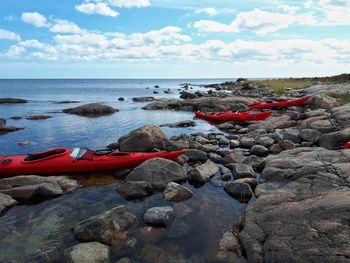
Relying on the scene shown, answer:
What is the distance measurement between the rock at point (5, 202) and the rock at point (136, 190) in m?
3.10

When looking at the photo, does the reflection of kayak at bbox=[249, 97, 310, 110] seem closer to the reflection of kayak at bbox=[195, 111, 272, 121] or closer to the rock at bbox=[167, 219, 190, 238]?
the reflection of kayak at bbox=[195, 111, 272, 121]

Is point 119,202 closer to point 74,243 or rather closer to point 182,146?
point 74,243

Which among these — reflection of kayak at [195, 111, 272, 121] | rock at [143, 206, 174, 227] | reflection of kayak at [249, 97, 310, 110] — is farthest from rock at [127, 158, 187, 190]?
reflection of kayak at [249, 97, 310, 110]

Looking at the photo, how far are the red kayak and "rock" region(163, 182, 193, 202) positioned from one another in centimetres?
286

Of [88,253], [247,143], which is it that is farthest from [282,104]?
[88,253]

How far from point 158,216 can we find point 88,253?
2000 mm

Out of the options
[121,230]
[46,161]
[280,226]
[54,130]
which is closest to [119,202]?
[121,230]

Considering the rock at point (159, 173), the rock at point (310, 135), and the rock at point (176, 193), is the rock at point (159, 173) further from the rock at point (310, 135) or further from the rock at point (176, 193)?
the rock at point (310, 135)

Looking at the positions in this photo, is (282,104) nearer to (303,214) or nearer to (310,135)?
(310,135)

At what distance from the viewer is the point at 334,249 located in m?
4.86

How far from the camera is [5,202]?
8859 millimetres

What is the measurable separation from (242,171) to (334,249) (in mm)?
5575

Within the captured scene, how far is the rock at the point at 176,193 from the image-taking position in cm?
910

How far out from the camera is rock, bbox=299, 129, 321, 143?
13964mm
